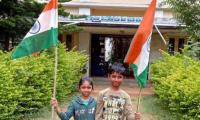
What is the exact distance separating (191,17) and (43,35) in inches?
384

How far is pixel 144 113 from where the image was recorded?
512 inches

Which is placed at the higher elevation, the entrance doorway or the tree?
the tree

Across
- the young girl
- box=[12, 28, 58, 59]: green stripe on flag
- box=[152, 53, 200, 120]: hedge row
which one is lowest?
box=[152, 53, 200, 120]: hedge row

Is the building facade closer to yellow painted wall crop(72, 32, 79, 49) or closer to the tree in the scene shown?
yellow painted wall crop(72, 32, 79, 49)

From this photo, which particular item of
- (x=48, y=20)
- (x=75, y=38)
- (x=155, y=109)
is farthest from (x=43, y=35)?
(x=75, y=38)

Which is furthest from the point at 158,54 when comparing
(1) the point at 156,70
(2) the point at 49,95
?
(2) the point at 49,95

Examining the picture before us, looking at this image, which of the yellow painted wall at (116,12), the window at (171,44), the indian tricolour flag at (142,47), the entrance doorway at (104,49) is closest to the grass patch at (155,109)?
the indian tricolour flag at (142,47)

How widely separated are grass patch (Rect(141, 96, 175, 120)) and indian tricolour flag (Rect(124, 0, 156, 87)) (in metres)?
5.71

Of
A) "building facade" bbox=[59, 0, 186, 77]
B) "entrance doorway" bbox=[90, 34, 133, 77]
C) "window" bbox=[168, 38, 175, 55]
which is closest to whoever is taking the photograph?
"building facade" bbox=[59, 0, 186, 77]

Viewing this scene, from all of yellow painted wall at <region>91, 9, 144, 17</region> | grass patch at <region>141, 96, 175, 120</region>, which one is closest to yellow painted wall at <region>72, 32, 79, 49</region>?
yellow painted wall at <region>91, 9, 144, 17</region>

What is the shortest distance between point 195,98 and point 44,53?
217 inches

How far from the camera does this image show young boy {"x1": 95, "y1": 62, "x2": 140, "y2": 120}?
17.7ft

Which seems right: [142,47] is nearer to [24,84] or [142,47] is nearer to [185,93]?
[185,93]

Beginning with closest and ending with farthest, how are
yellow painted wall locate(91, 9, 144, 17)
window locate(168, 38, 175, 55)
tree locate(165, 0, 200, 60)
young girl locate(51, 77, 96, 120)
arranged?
young girl locate(51, 77, 96, 120) < tree locate(165, 0, 200, 60) < window locate(168, 38, 175, 55) < yellow painted wall locate(91, 9, 144, 17)
